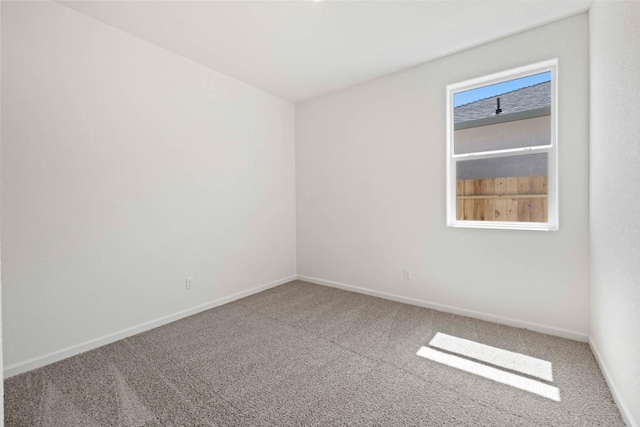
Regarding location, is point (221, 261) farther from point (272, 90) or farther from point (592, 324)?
point (592, 324)

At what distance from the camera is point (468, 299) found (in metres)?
2.88

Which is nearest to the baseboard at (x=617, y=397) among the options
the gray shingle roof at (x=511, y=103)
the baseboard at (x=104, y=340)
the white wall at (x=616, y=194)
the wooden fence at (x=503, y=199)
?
the white wall at (x=616, y=194)

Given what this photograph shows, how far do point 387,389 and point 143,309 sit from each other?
7.07ft

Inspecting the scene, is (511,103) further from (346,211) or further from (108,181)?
(108,181)

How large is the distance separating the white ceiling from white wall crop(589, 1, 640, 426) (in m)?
0.67

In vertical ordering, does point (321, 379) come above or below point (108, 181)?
below

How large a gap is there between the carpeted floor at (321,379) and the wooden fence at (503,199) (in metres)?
1.00

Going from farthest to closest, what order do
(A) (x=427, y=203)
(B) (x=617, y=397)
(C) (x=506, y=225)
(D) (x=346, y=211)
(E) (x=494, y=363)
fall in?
(D) (x=346, y=211), (A) (x=427, y=203), (C) (x=506, y=225), (E) (x=494, y=363), (B) (x=617, y=397)

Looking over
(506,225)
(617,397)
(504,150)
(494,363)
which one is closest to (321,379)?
(494,363)

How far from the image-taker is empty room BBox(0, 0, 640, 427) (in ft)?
5.67

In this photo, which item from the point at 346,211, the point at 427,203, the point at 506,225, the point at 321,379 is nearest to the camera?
the point at 321,379

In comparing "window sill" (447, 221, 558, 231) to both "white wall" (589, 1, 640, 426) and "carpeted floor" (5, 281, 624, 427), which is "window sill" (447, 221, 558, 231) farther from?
"carpeted floor" (5, 281, 624, 427)

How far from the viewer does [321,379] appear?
76.1 inches

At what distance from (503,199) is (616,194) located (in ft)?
3.72
